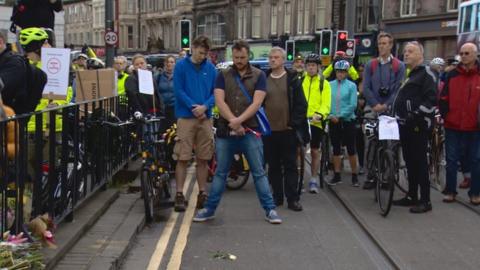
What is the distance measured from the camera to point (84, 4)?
96.2 meters

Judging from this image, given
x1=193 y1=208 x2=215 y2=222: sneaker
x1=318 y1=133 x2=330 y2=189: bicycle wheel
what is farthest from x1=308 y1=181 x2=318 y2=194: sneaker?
x1=193 y1=208 x2=215 y2=222: sneaker

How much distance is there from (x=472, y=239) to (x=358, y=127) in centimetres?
347

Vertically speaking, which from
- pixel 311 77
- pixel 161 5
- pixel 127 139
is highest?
pixel 161 5

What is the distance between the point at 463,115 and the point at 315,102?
79.5 inches

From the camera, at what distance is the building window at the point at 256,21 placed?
57.7 meters

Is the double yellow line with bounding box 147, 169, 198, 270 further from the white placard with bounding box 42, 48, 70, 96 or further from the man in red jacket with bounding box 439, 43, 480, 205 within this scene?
the man in red jacket with bounding box 439, 43, 480, 205

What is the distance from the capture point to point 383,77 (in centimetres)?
816

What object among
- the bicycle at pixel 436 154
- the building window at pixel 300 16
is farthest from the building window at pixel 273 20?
the bicycle at pixel 436 154

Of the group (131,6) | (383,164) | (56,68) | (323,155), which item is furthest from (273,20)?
(56,68)

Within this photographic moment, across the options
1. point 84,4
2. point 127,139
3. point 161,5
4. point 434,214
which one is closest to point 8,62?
point 127,139

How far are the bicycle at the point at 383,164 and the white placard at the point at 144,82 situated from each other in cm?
303

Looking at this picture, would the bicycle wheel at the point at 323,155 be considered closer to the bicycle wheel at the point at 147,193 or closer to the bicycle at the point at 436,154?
the bicycle at the point at 436,154

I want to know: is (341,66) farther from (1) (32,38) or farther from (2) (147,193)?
(1) (32,38)

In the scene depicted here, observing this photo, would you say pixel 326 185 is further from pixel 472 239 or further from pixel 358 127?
pixel 472 239
